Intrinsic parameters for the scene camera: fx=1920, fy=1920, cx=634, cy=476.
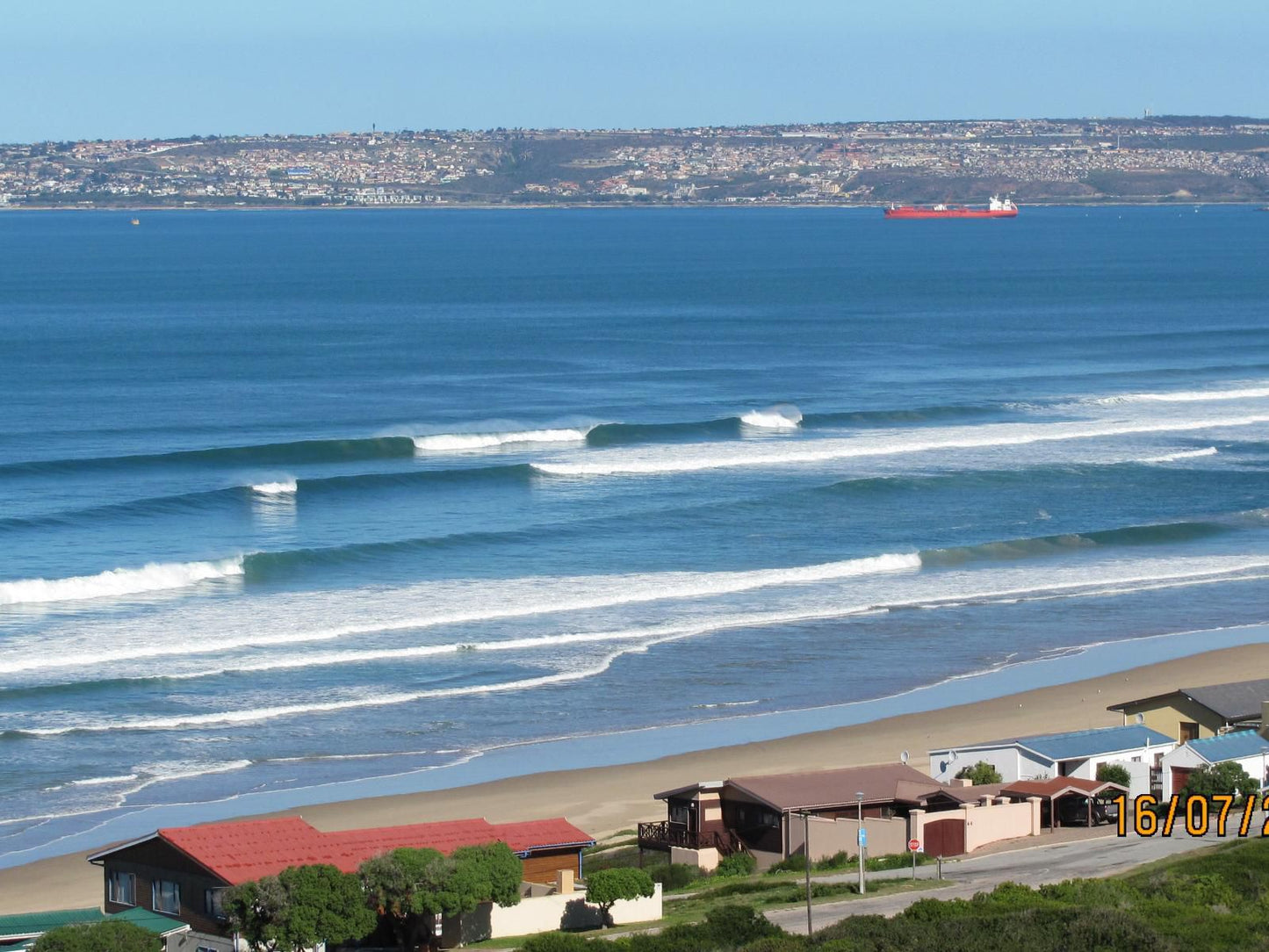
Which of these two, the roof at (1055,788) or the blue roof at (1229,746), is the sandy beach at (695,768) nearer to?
the roof at (1055,788)

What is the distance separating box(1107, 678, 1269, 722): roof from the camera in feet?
109

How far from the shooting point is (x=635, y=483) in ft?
194

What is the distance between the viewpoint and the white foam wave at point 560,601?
39844 millimetres

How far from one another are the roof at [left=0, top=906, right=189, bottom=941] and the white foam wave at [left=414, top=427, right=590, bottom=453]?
40013 mm

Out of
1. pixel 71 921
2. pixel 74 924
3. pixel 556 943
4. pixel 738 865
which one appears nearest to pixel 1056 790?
pixel 738 865

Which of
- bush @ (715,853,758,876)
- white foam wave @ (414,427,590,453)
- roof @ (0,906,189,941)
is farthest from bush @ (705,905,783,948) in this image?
white foam wave @ (414,427,590,453)

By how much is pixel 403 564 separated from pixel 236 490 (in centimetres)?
1019

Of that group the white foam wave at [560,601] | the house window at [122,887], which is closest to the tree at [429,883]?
the house window at [122,887]

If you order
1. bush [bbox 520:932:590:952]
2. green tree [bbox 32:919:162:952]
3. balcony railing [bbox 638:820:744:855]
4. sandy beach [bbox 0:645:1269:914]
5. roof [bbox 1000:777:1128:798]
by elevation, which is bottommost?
sandy beach [bbox 0:645:1269:914]

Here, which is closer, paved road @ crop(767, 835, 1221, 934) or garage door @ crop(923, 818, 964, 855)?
paved road @ crop(767, 835, 1221, 934)

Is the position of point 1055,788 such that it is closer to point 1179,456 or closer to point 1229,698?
point 1229,698

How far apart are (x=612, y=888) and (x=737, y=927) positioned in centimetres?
269

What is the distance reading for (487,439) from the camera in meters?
65.5

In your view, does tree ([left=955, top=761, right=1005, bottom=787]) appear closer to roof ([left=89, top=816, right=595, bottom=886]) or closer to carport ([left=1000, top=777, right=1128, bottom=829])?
carport ([left=1000, top=777, right=1128, bottom=829])
